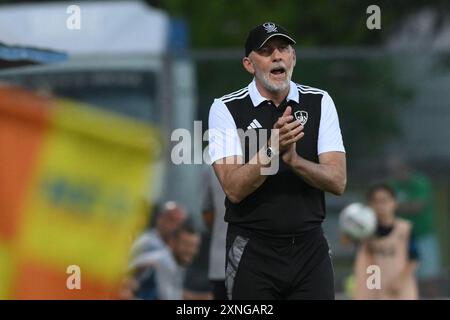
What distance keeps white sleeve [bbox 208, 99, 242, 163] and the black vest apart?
0.03 metres

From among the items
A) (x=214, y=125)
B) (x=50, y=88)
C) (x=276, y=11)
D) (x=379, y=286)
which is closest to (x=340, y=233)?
(x=379, y=286)

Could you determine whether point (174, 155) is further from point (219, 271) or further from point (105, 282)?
point (219, 271)

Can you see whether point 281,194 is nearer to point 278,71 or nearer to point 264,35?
point 278,71

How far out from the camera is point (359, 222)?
12.7 m

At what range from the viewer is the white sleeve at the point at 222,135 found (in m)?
7.05

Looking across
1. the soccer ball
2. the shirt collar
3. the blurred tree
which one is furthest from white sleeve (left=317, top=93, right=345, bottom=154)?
the blurred tree

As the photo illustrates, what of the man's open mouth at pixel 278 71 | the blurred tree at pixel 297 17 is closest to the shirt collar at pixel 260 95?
the man's open mouth at pixel 278 71

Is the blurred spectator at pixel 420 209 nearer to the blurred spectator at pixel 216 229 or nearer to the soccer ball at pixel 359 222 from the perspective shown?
the soccer ball at pixel 359 222

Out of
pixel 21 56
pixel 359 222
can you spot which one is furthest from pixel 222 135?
pixel 359 222

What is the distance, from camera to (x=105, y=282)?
468 inches

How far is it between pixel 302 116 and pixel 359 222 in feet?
19.0

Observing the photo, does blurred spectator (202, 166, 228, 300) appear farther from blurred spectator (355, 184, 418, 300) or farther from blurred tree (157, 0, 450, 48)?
blurred tree (157, 0, 450, 48)

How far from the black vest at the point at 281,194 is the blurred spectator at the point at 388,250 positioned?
505 cm

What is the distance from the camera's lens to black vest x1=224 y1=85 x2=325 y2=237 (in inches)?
276
